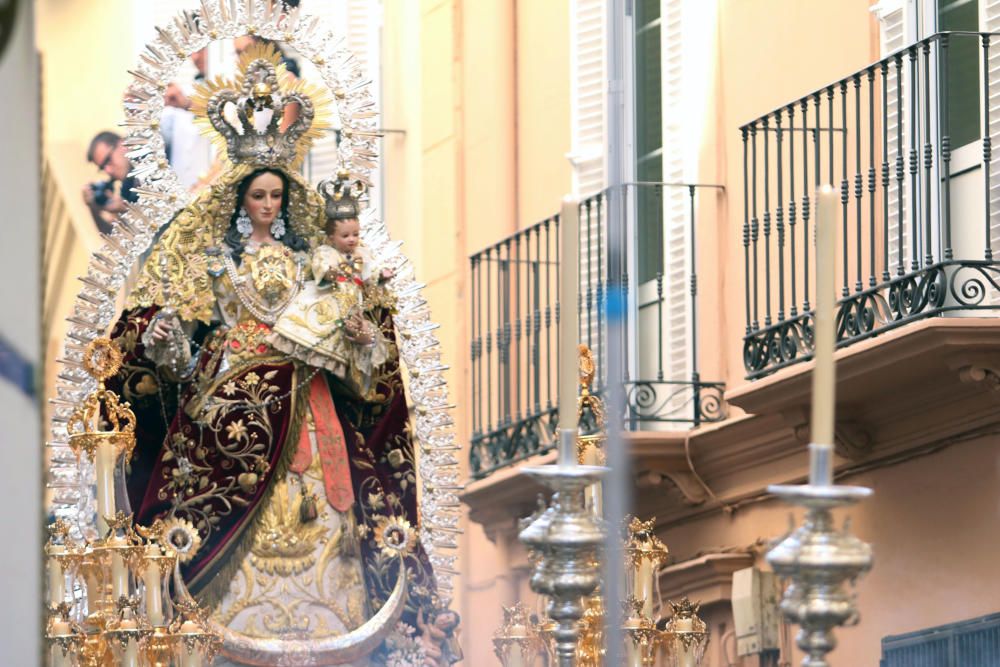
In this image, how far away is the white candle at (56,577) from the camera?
7.55 metres

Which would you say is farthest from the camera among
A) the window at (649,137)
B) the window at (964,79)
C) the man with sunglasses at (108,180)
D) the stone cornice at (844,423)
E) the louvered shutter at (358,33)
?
the louvered shutter at (358,33)

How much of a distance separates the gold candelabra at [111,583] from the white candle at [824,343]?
8.21 ft

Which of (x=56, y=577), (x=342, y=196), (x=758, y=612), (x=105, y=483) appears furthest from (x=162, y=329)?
(x=758, y=612)

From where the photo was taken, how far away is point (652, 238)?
11.9 meters

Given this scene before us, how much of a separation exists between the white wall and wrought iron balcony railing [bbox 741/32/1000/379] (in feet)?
14.7

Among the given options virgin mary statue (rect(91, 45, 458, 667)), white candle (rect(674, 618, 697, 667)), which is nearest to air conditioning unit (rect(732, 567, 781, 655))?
white candle (rect(674, 618, 697, 667))

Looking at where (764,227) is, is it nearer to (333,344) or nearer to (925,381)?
(925,381)

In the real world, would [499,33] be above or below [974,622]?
above

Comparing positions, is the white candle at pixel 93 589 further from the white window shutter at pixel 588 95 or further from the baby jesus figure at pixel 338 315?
the white window shutter at pixel 588 95

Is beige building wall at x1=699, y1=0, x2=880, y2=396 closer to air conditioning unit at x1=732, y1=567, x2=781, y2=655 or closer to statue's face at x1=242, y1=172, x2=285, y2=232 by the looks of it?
air conditioning unit at x1=732, y1=567, x2=781, y2=655

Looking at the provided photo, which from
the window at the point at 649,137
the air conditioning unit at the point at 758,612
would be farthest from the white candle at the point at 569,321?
the window at the point at 649,137

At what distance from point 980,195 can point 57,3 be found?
3095 mm

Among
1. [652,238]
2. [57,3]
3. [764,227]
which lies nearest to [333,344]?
[57,3]

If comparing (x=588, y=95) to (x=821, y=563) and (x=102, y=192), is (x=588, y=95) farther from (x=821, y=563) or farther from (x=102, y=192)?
(x=821, y=563)
